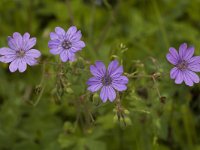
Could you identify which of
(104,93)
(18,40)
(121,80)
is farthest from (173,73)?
(18,40)

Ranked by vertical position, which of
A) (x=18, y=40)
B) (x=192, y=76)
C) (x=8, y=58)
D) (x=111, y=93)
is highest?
(x=18, y=40)

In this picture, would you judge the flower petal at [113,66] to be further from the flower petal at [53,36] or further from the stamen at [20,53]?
the stamen at [20,53]

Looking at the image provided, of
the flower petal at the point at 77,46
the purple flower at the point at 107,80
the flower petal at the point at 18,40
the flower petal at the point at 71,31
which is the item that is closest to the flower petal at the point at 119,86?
the purple flower at the point at 107,80

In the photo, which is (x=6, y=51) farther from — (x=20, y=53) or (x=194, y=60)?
(x=194, y=60)

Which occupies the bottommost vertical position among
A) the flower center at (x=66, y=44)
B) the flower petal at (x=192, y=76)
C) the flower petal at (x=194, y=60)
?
the flower petal at (x=192, y=76)

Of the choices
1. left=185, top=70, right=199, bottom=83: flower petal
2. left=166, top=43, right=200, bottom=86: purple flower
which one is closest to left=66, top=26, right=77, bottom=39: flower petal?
left=166, top=43, right=200, bottom=86: purple flower

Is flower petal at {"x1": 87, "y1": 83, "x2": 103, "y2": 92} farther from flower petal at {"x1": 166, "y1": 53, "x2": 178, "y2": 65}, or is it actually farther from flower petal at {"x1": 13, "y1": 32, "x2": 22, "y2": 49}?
flower petal at {"x1": 13, "y1": 32, "x2": 22, "y2": 49}

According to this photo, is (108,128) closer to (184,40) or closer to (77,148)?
(77,148)
